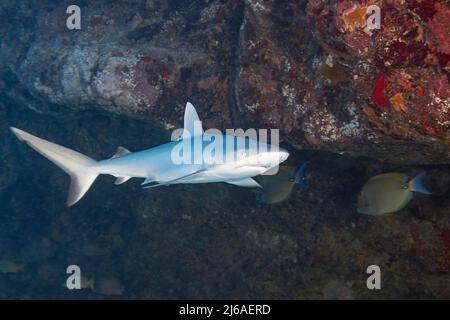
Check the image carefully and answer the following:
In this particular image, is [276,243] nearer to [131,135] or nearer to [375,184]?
[375,184]

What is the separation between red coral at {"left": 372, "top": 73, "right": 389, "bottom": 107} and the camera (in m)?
2.96

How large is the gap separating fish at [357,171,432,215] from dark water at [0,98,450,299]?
0.54 metres

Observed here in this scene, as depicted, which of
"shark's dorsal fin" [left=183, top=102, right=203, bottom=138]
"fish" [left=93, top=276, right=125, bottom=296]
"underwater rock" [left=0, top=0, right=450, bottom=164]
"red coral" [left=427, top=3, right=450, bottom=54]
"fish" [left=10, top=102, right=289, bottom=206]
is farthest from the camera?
"fish" [left=93, top=276, right=125, bottom=296]

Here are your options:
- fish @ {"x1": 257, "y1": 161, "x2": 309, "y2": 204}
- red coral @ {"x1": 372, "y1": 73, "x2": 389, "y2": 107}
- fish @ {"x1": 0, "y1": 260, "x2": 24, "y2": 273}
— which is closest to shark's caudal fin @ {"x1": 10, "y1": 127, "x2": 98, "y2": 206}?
fish @ {"x1": 257, "y1": 161, "x2": 309, "y2": 204}

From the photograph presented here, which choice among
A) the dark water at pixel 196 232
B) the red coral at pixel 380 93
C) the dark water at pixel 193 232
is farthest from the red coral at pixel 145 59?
the red coral at pixel 380 93

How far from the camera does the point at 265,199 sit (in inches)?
184

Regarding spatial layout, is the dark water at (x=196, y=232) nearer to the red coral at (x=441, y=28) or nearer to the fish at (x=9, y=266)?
the fish at (x=9, y=266)

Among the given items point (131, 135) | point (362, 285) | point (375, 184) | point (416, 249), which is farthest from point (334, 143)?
point (131, 135)

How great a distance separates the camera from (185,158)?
10.7 feet

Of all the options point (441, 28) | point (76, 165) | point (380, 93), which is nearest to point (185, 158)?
point (76, 165)

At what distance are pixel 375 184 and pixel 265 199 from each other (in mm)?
1427

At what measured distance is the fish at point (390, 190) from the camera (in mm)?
3803

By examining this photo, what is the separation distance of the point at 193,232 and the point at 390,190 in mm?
3483

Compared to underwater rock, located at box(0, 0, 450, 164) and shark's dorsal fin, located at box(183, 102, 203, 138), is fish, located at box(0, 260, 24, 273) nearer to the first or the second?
underwater rock, located at box(0, 0, 450, 164)
